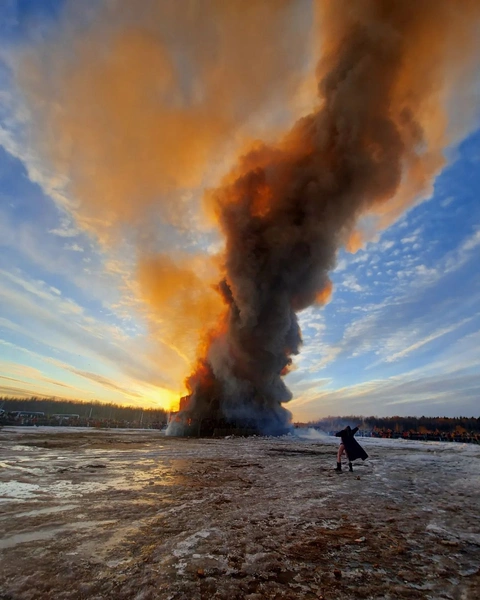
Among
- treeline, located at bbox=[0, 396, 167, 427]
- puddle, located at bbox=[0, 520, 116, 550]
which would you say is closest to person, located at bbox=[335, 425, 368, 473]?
puddle, located at bbox=[0, 520, 116, 550]

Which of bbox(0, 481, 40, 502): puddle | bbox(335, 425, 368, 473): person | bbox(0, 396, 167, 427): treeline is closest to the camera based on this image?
bbox(0, 481, 40, 502): puddle

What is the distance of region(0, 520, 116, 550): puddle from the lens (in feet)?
11.5

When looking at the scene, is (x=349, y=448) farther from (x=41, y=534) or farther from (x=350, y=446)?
(x=41, y=534)

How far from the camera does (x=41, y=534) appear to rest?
149 inches

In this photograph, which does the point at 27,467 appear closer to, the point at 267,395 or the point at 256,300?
the point at 256,300

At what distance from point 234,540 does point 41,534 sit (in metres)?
2.41

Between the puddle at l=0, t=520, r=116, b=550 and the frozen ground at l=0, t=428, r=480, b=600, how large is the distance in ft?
0.04

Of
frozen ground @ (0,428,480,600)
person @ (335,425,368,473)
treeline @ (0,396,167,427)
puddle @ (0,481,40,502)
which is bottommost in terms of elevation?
frozen ground @ (0,428,480,600)

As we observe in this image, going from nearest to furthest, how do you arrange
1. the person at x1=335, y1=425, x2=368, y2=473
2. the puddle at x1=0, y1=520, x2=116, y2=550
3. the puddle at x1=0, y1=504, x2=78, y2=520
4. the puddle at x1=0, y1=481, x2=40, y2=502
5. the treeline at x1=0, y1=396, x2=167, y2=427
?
the puddle at x1=0, y1=520, x2=116, y2=550
the puddle at x1=0, y1=504, x2=78, y2=520
the puddle at x1=0, y1=481, x2=40, y2=502
the person at x1=335, y1=425, x2=368, y2=473
the treeline at x1=0, y1=396, x2=167, y2=427

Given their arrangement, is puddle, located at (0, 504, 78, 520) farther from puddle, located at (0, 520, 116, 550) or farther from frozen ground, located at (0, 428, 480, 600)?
puddle, located at (0, 520, 116, 550)

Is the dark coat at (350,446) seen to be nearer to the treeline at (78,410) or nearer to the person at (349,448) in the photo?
the person at (349,448)

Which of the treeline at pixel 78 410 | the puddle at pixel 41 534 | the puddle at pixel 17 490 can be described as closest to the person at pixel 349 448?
the puddle at pixel 41 534

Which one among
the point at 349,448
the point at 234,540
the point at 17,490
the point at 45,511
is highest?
the point at 349,448

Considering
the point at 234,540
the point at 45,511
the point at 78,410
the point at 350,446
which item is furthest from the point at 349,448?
the point at 78,410
